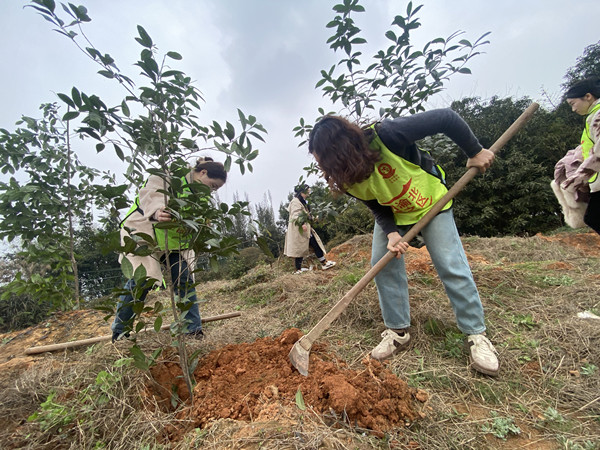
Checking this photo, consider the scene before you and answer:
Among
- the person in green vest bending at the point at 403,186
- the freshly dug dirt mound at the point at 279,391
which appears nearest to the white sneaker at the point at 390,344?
the person in green vest bending at the point at 403,186

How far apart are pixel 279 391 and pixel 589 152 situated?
271 cm

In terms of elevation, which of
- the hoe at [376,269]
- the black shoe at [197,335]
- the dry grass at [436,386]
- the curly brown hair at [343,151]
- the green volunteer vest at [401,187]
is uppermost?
the curly brown hair at [343,151]

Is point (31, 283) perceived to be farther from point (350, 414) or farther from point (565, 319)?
point (565, 319)

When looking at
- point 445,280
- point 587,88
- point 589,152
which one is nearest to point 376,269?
point 445,280

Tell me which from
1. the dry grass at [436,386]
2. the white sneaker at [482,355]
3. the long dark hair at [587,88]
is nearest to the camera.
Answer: the dry grass at [436,386]

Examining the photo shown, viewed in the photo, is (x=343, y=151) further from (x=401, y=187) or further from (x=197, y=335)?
(x=197, y=335)

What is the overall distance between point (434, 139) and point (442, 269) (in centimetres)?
141

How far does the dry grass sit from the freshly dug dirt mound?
0.06 meters

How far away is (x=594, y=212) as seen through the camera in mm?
2273

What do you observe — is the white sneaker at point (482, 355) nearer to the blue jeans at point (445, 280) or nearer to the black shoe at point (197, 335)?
the blue jeans at point (445, 280)

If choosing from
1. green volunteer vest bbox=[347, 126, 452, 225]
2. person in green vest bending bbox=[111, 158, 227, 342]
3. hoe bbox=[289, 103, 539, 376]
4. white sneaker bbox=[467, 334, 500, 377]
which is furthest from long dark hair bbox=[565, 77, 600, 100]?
person in green vest bending bbox=[111, 158, 227, 342]

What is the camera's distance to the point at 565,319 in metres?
1.98

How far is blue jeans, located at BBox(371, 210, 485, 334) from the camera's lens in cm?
170

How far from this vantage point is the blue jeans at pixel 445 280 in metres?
1.70
